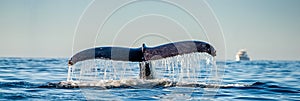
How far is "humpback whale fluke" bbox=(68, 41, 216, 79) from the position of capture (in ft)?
26.6

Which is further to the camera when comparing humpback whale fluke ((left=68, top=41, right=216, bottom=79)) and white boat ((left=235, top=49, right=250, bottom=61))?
white boat ((left=235, top=49, right=250, bottom=61))

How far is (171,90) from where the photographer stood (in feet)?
30.3

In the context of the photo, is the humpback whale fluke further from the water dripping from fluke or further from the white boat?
the white boat

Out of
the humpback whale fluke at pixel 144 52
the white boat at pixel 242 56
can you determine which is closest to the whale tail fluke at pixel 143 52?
the humpback whale fluke at pixel 144 52

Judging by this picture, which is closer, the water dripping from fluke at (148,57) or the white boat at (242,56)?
the water dripping from fluke at (148,57)

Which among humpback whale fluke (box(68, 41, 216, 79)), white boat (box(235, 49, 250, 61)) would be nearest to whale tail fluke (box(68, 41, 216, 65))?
humpback whale fluke (box(68, 41, 216, 79))

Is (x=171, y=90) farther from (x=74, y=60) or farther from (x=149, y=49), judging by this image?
(x=74, y=60)

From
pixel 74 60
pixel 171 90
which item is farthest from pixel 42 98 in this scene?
pixel 171 90

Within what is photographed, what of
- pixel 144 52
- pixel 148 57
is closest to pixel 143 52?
pixel 144 52

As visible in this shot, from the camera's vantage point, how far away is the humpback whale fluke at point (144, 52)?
8.09 m

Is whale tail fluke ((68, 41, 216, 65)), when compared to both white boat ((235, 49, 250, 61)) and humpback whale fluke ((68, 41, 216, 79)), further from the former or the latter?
white boat ((235, 49, 250, 61))

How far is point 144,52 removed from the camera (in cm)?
880

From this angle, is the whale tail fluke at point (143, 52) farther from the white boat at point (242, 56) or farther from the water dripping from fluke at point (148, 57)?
the white boat at point (242, 56)

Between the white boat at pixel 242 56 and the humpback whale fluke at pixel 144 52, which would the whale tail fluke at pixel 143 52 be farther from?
the white boat at pixel 242 56
